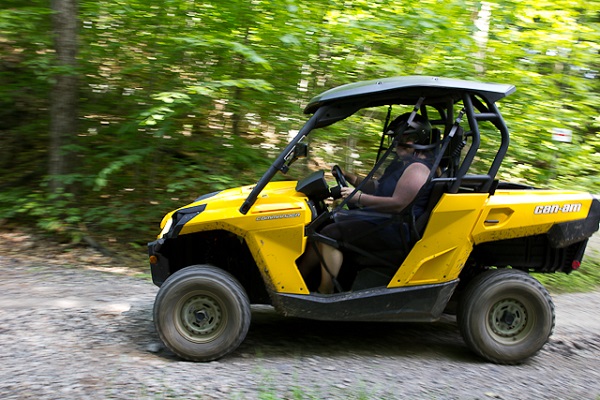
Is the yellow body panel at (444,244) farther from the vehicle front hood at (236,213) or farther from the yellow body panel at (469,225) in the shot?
the vehicle front hood at (236,213)

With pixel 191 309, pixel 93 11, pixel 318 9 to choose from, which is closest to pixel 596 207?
pixel 191 309

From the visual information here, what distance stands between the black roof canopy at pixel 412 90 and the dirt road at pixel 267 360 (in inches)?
76.2

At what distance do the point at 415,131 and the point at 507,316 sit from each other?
158 cm

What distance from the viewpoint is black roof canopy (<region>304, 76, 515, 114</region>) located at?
4.12 metres

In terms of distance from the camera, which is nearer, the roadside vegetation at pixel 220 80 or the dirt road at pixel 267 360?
the dirt road at pixel 267 360

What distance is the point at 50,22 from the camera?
7.51 m

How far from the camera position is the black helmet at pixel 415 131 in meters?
4.34

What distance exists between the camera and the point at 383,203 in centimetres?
427

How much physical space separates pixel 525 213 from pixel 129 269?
15.7ft

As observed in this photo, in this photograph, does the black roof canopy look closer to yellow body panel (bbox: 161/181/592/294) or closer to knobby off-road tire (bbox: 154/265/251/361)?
yellow body panel (bbox: 161/181/592/294)

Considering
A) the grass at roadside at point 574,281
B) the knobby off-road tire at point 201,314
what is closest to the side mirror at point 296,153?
the knobby off-road tire at point 201,314

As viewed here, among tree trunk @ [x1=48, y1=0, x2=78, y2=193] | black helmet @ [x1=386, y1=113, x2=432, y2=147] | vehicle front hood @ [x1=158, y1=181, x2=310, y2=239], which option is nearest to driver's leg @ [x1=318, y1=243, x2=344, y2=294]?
vehicle front hood @ [x1=158, y1=181, x2=310, y2=239]

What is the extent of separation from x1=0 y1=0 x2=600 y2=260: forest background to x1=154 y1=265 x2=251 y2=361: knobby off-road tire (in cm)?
283

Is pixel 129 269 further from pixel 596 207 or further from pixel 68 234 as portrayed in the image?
pixel 596 207
